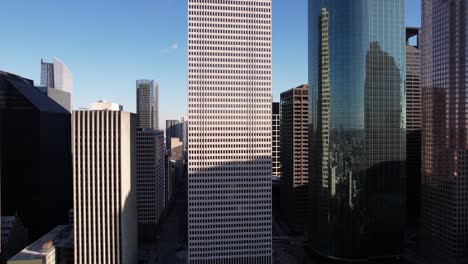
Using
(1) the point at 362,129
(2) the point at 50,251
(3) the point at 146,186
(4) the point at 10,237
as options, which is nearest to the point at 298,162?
(1) the point at 362,129

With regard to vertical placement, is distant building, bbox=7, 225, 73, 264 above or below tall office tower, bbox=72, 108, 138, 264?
below

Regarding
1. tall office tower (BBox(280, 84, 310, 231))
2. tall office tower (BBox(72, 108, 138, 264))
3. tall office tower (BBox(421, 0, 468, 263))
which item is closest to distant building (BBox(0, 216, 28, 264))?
tall office tower (BBox(72, 108, 138, 264))

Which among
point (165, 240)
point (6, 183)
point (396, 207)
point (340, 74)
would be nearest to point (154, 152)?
point (165, 240)

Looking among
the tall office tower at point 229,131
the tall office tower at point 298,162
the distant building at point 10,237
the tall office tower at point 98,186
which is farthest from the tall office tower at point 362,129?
the distant building at point 10,237

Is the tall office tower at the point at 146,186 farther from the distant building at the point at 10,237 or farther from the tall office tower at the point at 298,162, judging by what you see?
the tall office tower at the point at 298,162

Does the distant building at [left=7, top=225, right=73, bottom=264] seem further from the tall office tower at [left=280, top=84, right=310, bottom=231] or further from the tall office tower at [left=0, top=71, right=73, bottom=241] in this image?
the tall office tower at [left=280, top=84, right=310, bottom=231]

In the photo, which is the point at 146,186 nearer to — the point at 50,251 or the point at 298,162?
the point at 50,251

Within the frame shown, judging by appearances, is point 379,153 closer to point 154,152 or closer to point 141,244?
point 154,152
